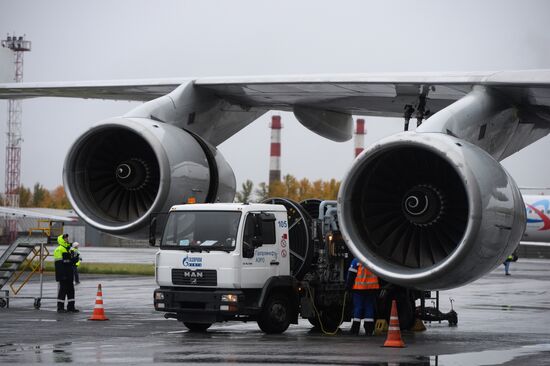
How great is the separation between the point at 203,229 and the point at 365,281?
290 cm

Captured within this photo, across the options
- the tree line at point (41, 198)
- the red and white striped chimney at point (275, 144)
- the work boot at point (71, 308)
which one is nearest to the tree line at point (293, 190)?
the red and white striped chimney at point (275, 144)

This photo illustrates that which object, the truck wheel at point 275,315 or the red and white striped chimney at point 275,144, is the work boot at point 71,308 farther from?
the red and white striped chimney at point 275,144

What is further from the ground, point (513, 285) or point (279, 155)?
point (279, 155)

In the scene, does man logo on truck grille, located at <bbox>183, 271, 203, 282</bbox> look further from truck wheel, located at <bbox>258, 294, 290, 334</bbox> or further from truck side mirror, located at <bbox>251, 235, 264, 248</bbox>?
truck wheel, located at <bbox>258, 294, 290, 334</bbox>

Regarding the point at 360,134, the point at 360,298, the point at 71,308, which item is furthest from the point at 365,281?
the point at 360,134

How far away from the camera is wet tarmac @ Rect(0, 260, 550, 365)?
14.2m

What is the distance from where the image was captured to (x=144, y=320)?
829 inches

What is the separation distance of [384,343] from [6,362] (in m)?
5.95

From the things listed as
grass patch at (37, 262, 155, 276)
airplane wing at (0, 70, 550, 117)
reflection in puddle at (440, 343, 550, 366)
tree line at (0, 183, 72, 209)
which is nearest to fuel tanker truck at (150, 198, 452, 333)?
airplane wing at (0, 70, 550, 117)

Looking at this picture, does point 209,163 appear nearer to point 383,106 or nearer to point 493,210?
point 383,106

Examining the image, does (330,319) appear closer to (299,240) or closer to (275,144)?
(299,240)

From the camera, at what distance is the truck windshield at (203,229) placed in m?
Answer: 18.3

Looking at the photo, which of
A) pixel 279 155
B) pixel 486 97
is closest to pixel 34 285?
pixel 486 97

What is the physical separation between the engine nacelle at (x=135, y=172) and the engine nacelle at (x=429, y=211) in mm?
3278
